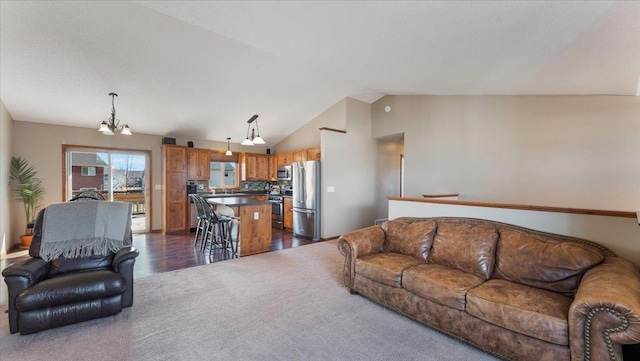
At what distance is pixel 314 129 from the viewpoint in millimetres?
7348

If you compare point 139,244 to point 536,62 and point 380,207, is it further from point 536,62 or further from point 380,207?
point 536,62

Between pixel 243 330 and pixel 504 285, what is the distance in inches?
91.6

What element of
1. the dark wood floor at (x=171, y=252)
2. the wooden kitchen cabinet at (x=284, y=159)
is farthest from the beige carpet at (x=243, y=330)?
the wooden kitchen cabinet at (x=284, y=159)

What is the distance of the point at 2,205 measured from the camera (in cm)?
473

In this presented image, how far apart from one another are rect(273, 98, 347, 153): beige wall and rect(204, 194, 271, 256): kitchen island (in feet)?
9.18

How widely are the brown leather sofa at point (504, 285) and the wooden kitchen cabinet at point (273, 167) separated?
17.8ft

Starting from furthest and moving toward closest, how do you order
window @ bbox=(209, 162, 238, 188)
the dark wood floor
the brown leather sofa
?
window @ bbox=(209, 162, 238, 188)
the dark wood floor
the brown leather sofa

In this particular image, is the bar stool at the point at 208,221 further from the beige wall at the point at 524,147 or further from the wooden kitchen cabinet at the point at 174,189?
the beige wall at the point at 524,147

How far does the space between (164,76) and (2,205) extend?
3.65 meters

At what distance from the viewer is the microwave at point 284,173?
762cm

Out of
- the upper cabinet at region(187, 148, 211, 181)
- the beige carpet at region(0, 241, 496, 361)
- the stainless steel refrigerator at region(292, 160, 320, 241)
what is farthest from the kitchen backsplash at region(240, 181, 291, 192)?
the beige carpet at region(0, 241, 496, 361)

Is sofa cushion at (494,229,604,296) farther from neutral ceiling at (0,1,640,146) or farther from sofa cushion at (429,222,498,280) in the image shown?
neutral ceiling at (0,1,640,146)

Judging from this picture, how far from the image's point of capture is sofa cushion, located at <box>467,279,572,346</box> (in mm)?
→ 1812

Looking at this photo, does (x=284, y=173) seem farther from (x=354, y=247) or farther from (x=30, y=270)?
(x=30, y=270)
